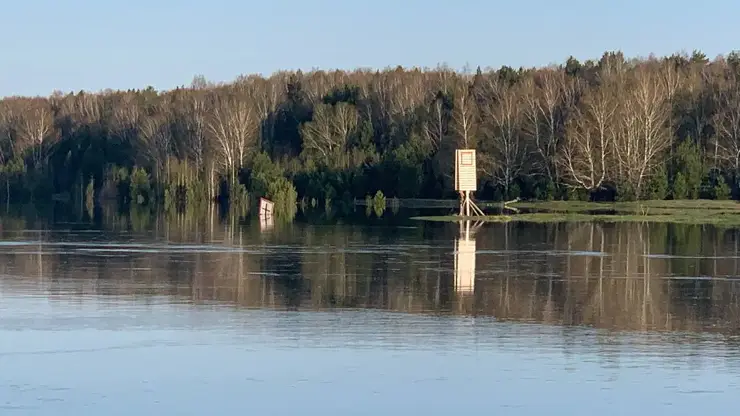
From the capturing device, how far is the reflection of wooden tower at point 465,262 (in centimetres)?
2384

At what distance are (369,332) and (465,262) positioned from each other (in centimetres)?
1254

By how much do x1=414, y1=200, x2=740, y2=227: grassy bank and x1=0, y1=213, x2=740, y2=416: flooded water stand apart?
70.6ft

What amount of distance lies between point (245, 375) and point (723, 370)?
6065 mm

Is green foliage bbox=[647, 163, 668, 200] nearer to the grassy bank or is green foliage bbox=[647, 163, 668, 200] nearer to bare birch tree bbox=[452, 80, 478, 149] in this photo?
the grassy bank

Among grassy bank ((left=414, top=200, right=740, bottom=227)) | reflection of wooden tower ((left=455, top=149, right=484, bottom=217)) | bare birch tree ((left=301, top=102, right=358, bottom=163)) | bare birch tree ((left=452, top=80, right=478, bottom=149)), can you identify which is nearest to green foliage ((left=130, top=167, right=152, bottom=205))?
bare birch tree ((left=301, top=102, right=358, bottom=163))

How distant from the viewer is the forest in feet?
248

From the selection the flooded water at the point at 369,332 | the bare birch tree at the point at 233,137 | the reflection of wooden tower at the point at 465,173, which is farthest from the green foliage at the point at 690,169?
the flooded water at the point at 369,332

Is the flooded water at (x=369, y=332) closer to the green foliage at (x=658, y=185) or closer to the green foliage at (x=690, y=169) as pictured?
the green foliage at (x=658, y=185)

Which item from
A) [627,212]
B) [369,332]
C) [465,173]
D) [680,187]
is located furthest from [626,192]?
[369,332]

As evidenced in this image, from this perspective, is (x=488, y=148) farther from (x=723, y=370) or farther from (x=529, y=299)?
(x=723, y=370)

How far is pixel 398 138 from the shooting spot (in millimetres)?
97250

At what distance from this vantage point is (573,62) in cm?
10469

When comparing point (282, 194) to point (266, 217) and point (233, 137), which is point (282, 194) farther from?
point (233, 137)

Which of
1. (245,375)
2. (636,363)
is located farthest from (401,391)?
(636,363)
